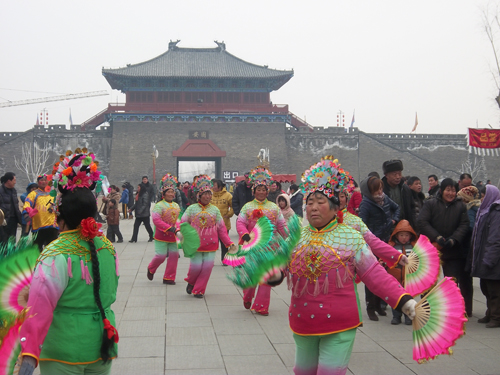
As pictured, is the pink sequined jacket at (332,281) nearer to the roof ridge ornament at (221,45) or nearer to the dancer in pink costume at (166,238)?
the dancer in pink costume at (166,238)

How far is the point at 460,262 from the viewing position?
5645 millimetres

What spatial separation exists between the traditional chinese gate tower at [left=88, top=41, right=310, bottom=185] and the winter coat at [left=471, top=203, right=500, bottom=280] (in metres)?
32.1

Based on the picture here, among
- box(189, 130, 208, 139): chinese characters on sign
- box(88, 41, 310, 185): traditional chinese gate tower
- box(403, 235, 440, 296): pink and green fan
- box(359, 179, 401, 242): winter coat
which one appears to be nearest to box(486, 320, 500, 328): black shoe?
box(359, 179, 401, 242): winter coat

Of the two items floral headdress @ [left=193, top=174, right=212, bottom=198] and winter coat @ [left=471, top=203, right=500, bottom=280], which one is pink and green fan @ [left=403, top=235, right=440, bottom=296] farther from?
floral headdress @ [left=193, top=174, right=212, bottom=198]

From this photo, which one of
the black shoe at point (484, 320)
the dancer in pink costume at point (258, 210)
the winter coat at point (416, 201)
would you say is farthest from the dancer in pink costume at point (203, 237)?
the black shoe at point (484, 320)

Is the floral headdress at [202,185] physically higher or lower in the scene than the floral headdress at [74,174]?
lower

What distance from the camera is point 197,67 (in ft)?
130

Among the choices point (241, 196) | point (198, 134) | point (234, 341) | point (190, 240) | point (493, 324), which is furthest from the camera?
point (198, 134)

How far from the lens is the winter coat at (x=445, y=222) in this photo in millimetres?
5520

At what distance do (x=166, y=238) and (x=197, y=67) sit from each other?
33829 millimetres


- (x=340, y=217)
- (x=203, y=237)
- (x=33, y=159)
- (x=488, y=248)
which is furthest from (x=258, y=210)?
(x=33, y=159)

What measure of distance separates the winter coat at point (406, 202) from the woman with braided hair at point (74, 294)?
4.02m

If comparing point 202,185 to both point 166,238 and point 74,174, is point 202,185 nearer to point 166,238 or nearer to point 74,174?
point 166,238

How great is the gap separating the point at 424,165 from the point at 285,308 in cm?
3528
